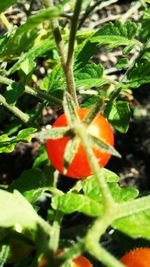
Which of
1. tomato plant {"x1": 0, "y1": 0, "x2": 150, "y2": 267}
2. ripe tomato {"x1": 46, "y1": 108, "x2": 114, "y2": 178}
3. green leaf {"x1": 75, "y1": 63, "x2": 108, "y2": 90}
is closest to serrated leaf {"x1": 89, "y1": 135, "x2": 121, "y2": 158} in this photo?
tomato plant {"x1": 0, "y1": 0, "x2": 150, "y2": 267}

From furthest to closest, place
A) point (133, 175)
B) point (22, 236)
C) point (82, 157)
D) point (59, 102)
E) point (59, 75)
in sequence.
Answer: point (133, 175) < point (59, 75) < point (59, 102) < point (22, 236) < point (82, 157)

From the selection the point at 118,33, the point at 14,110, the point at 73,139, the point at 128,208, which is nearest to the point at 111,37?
the point at 118,33

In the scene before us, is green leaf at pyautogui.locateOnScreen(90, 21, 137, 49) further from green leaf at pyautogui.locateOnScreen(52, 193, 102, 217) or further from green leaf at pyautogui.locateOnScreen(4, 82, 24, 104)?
green leaf at pyautogui.locateOnScreen(52, 193, 102, 217)

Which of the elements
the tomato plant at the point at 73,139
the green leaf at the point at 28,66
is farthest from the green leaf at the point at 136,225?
the green leaf at the point at 28,66

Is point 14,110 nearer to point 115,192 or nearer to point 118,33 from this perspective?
point 118,33

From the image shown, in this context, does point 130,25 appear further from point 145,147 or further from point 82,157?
point 145,147

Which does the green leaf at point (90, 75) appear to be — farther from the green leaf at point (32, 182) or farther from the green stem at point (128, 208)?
the green stem at point (128, 208)

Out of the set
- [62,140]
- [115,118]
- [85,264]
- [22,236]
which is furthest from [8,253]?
[115,118]
